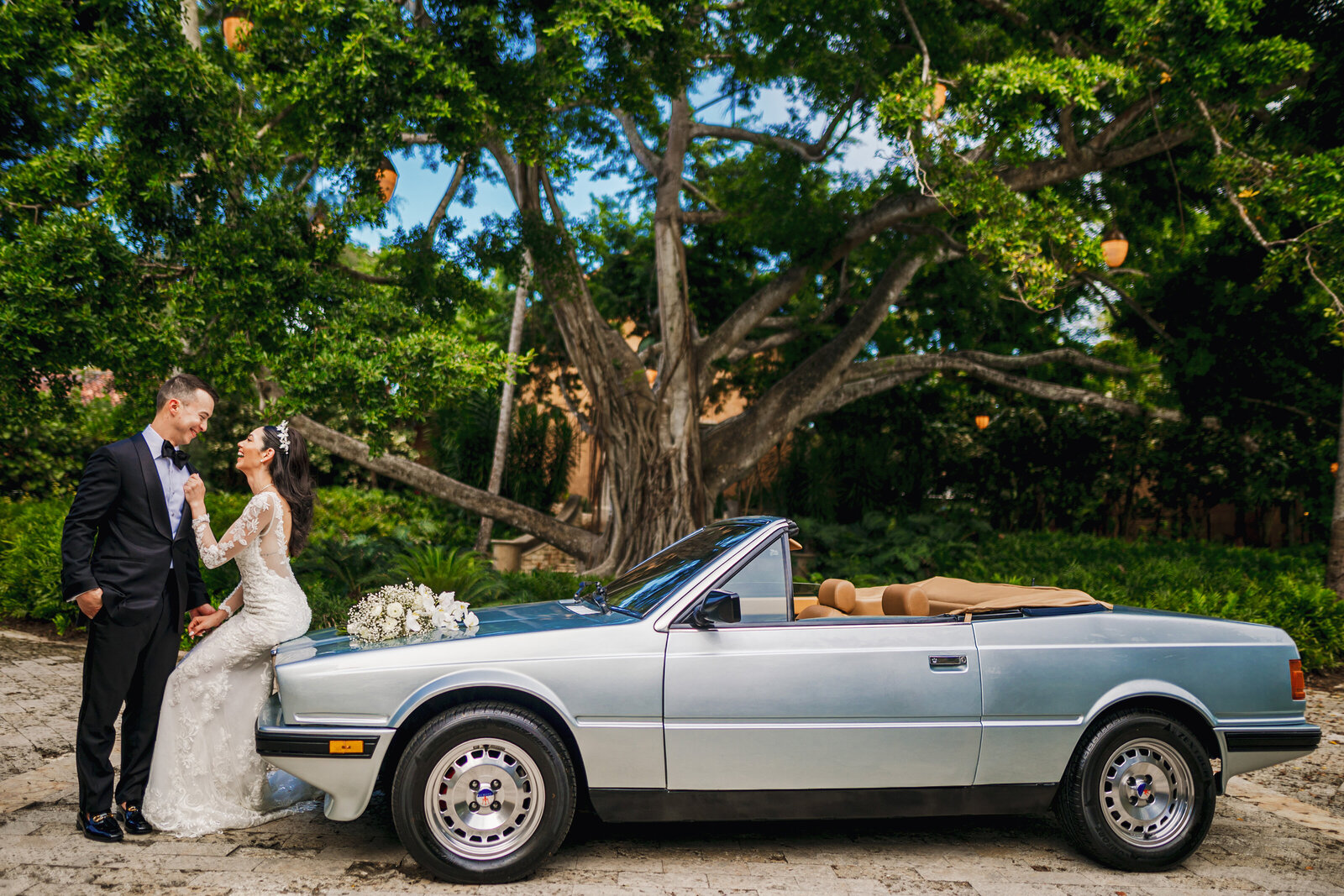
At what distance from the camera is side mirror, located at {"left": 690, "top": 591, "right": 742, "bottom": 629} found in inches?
141

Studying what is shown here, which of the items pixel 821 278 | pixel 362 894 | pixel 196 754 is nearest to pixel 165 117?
pixel 196 754

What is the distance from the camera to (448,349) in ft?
26.5

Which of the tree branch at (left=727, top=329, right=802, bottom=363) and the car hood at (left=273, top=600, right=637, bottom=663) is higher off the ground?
the tree branch at (left=727, top=329, right=802, bottom=363)

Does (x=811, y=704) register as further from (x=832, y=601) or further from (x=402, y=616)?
(x=402, y=616)

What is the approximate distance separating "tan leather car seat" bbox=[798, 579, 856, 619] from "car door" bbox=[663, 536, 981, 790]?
1.62 ft

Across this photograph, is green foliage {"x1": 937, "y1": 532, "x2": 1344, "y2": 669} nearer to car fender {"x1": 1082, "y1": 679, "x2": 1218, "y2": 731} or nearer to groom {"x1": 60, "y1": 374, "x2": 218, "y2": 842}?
car fender {"x1": 1082, "y1": 679, "x2": 1218, "y2": 731}

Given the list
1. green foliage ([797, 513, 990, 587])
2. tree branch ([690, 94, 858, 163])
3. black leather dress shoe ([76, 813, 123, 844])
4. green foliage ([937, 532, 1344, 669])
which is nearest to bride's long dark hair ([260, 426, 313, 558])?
black leather dress shoe ([76, 813, 123, 844])

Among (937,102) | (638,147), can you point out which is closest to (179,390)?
(937,102)

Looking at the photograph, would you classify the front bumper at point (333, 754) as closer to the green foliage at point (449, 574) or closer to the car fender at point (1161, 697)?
the car fender at point (1161, 697)

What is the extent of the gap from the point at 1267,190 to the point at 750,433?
6.79 meters

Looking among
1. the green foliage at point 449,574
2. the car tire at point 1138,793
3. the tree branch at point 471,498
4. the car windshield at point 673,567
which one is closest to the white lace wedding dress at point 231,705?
the car windshield at point 673,567

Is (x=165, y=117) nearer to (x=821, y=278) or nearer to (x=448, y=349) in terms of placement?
(x=448, y=349)

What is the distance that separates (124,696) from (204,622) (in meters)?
0.48

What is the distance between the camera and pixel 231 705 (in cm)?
420
